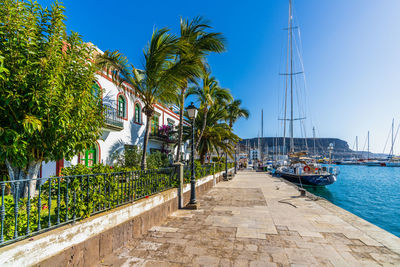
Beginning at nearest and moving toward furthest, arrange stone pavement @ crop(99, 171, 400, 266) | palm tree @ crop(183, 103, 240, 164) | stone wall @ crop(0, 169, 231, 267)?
stone wall @ crop(0, 169, 231, 267) → stone pavement @ crop(99, 171, 400, 266) → palm tree @ crop(183, 103, 240, 164)

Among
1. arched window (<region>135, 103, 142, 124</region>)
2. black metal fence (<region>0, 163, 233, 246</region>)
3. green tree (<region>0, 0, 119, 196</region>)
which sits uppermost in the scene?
arched window (<region>135, 103, 142, 124</region>)

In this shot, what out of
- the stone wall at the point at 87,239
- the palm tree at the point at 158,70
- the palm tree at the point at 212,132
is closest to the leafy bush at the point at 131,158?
the palm tree at the point at 158,70

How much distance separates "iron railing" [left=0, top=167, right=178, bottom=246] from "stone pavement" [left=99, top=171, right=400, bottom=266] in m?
1.08

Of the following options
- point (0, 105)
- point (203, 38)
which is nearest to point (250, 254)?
point (0, 105)

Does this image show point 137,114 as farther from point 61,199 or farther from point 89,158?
point 61,199

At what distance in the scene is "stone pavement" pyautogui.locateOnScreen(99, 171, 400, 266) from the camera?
3.97m

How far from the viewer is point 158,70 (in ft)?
26.4

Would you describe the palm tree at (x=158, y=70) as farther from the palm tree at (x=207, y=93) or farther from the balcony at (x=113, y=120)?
the palm tree at (x=207, y=93)

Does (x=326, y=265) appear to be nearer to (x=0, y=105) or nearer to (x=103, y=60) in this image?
(x=0, y=105)

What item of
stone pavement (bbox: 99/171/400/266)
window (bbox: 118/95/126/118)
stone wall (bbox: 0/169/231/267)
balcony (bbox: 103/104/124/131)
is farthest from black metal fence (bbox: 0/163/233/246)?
window (bbox: 118/95/126/118)

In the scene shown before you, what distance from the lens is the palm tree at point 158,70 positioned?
7.92 meters

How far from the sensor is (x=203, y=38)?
11.1m

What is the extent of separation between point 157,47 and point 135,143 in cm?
836

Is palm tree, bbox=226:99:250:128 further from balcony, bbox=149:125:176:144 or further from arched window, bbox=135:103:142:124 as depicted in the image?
arched window, bbox=135:103:142:124
